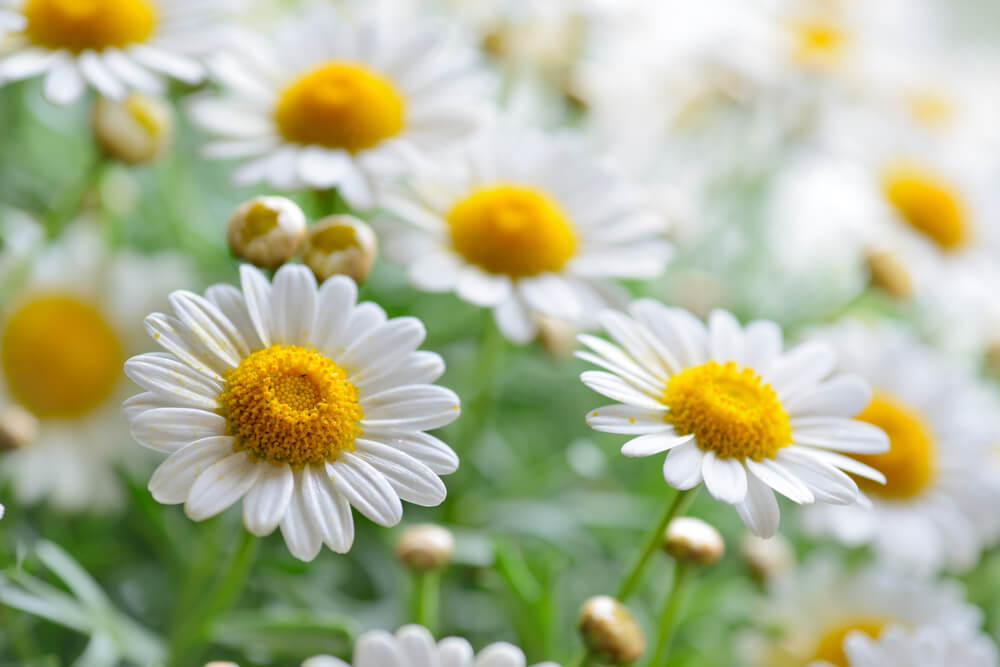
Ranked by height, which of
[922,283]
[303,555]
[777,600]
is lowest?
[303,555]

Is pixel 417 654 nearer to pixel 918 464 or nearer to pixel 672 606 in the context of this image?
pixel 672 606

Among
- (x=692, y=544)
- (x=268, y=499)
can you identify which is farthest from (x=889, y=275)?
(x=268, y=499)

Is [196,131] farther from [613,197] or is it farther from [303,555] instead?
[303,555]

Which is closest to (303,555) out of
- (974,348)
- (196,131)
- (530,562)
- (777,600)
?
(530,562)

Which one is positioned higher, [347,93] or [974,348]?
[974,348]

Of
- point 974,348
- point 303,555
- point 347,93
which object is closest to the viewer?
point 303,555

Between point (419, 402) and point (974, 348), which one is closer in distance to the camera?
point (419, 402)

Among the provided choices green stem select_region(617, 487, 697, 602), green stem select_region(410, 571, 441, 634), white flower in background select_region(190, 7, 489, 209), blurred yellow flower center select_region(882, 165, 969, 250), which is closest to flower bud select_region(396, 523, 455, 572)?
green stem select_region(410, 571, 441, 634)

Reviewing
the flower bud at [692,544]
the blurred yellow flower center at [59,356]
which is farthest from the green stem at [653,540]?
the blurred yellow flower center at [59,356]
